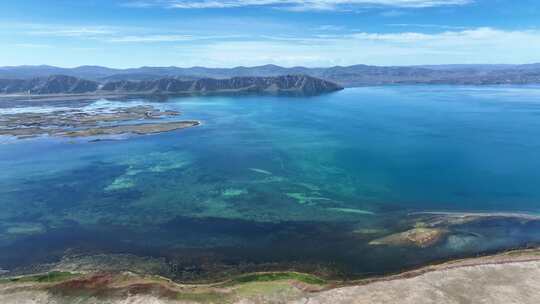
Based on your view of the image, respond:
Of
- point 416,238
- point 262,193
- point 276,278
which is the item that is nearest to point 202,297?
point 276,278

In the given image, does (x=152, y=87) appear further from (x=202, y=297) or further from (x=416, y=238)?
(x=202, y=297)

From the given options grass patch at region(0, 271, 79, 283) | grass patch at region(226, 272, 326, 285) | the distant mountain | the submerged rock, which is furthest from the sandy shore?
the distant mountain

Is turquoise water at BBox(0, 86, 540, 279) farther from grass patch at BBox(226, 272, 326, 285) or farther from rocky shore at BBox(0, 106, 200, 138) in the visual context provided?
rocky shore at BBox(0, 106, 200, 138)

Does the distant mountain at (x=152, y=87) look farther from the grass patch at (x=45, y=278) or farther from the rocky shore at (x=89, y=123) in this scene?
the grass patch at (x=45, y=278)

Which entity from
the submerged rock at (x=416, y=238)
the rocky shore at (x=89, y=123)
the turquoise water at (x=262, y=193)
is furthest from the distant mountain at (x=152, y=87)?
the submerged rock at (x=416, y=238)

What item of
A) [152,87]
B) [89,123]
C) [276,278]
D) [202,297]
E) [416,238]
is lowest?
[202,297]

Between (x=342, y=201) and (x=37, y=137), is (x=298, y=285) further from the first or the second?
(x=37, y=137)
